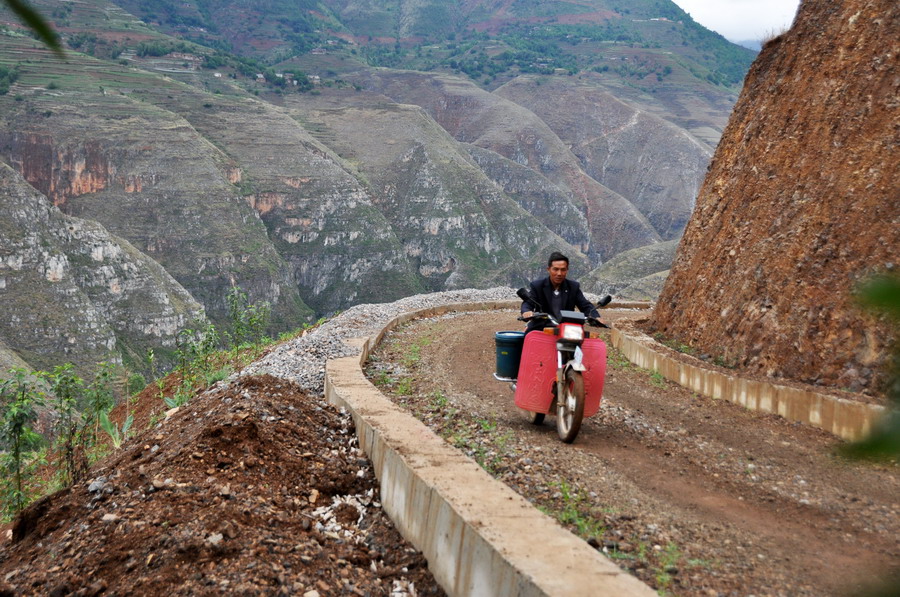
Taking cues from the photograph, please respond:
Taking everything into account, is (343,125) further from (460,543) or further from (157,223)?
(460,543)

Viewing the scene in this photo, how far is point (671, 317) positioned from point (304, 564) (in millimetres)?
14501

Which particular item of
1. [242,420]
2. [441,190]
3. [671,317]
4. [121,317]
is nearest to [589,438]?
[242,420]

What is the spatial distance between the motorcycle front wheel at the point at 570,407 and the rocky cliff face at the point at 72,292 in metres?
58.1

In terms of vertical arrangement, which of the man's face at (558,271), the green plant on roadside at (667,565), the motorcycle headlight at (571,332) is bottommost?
the green plant on roadside at (667,565)

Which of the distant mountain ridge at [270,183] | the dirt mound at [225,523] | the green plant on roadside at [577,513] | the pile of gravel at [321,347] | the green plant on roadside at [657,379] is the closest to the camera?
the dirt mound at [225,523]

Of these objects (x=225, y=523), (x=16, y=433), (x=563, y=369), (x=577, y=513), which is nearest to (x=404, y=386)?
(x=563, y=369)

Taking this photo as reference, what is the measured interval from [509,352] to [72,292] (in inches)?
3154

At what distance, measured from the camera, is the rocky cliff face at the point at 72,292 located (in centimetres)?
7331

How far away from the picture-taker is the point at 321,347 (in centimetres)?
1491

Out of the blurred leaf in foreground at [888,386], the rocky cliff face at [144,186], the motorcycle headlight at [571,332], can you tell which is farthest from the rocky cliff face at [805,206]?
the rocky cliff face at [144,186]

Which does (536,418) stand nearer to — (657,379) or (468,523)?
(468,523)

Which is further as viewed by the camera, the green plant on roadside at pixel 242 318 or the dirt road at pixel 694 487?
the green plant on roadside at pixel 242 318

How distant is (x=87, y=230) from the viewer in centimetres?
8962

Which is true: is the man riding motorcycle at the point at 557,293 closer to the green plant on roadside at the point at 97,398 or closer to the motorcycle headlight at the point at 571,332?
the motorcycle headlight at the point at 571,332
